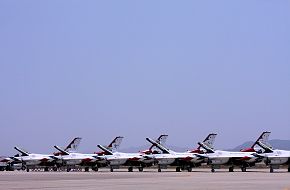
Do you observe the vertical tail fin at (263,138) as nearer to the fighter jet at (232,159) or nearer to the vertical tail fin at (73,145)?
the fighter jet at (232,159)

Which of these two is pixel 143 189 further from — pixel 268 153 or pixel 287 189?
pixel 268 153

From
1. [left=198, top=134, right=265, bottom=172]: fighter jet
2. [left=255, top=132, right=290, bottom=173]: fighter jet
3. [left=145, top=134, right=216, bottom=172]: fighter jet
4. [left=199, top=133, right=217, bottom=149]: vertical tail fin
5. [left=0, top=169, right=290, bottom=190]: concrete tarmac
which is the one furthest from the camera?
[left=199, top=133, right=217, bottom=149]: vertical tail fin

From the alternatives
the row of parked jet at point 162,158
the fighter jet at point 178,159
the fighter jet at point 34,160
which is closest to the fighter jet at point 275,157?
the row of parked jet at point 162,158

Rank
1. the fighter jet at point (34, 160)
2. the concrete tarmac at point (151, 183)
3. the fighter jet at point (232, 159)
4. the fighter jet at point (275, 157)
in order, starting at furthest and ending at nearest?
the fighter jet at point (34, 160) → the fighter jet at point (232, 159) → the fighter jet at point (275, 157) → the concrete tarmac at point (151, 183)

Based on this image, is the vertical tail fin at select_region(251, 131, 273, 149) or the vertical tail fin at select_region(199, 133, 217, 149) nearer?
the vertical tail fin at select_region(251, 131, 273, 149)

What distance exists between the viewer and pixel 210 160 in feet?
258

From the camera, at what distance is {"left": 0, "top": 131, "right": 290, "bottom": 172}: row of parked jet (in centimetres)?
7612

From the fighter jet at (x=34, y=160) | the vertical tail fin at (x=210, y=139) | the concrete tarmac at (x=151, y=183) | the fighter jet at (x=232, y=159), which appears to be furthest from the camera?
the fighter jet at (x=34, y=160)

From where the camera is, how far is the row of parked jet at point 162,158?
76.1m

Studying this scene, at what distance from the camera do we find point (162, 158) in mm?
82125

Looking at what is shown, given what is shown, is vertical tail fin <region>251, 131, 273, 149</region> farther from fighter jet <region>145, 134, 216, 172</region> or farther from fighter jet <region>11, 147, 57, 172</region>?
fighter jet <region>11, 147, 57, 172</region>

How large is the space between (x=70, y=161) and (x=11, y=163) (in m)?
16.1

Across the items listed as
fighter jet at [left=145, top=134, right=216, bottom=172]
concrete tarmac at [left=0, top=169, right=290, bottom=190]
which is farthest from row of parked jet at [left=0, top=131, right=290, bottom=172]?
concrete tarmac at [left=0, top=169, right=290, bottom=190]

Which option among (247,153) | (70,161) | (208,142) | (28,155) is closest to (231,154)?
(247,153)
